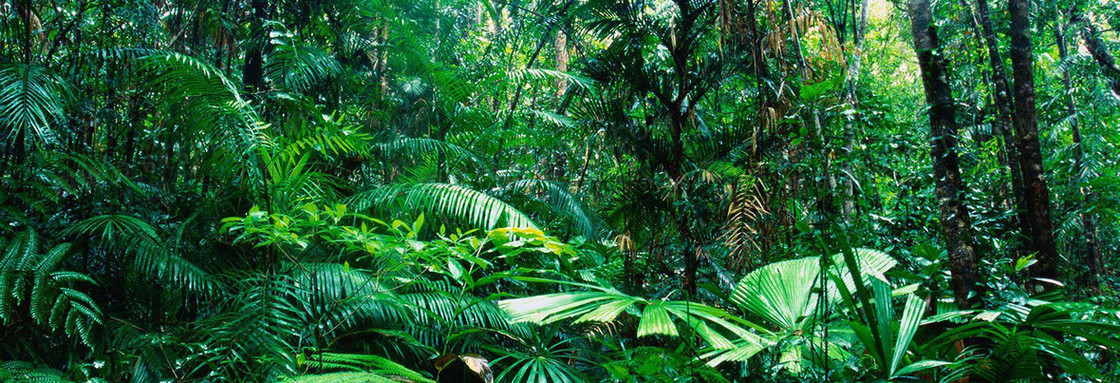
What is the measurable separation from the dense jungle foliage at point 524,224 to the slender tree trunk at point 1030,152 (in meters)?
0.02

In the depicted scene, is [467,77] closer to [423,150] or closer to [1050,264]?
[423,150]

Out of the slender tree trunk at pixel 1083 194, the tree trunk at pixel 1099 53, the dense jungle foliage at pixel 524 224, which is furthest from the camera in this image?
the tree trunk at pixel 1099 53

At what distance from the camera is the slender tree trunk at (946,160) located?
289 cm

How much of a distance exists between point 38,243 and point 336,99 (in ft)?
11.1

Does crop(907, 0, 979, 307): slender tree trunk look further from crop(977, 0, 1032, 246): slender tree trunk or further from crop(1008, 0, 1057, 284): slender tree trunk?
crop(977, 0, 1032, 246): slender tree trunk

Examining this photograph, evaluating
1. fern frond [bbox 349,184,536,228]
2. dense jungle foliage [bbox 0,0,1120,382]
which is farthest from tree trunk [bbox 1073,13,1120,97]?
fern frond [bbox 349,184,536,228]

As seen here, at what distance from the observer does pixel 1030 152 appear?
3.44 m

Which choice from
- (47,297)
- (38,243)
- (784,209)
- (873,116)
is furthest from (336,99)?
(873,116)

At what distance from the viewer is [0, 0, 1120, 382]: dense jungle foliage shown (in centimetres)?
175

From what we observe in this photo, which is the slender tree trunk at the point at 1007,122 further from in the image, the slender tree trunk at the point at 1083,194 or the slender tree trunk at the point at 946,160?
the slender tree trunk at the point at 1083,194

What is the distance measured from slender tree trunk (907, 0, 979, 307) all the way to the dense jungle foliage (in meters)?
0.01

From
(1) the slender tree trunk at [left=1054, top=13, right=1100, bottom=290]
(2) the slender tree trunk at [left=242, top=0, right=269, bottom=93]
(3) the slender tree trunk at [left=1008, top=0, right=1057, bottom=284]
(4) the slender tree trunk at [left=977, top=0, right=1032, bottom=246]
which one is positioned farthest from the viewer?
(1) the slender tree trunk at [left=1054, top=13, right=1100, bottom=290]

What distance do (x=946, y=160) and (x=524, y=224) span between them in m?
2.43

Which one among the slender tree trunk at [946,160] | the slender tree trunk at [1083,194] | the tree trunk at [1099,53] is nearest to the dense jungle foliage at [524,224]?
the slender tree trunk at [946,160]
